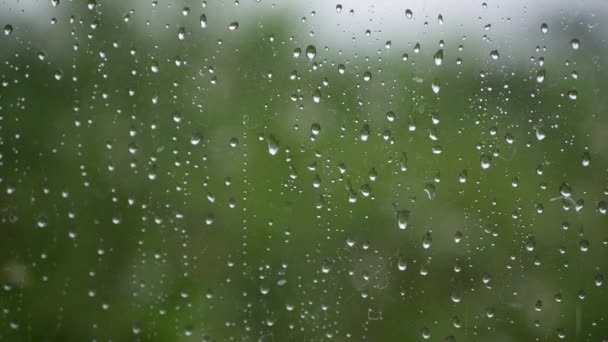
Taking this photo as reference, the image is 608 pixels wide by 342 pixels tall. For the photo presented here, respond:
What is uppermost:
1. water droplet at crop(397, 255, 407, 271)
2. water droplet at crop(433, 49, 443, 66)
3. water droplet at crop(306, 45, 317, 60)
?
water droplet at crop(306, 45, 317, 60)

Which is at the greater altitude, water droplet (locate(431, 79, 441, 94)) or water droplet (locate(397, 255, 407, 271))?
water droplet (locate(431, 79, 441, 94))

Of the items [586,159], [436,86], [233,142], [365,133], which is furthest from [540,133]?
[233,142]

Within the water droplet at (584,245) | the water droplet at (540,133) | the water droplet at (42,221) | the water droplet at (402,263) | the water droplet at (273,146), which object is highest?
the water droplet at (273,146)

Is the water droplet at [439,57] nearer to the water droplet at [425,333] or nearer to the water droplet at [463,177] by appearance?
the water droplet at [463,177]

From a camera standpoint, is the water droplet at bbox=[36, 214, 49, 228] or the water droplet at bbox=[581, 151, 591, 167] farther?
the water droplet at bbox=[36, 214, 49, 228]

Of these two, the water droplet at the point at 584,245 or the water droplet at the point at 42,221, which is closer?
the water droplet at the point at 584,245

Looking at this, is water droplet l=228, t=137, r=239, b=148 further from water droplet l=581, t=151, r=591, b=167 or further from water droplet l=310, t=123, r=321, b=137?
water droplet l=581, t=151, r=591, b=167

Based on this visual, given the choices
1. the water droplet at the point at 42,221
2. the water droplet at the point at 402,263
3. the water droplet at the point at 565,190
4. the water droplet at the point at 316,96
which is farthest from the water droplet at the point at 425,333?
the water droplet at the point at 42,221

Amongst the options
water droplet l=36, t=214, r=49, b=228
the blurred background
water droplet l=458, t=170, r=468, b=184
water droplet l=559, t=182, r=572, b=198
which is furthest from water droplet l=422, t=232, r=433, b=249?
water droplet l=36, t=214, r=49, b=228

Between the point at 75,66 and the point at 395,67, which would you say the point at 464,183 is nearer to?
the point at 395,67

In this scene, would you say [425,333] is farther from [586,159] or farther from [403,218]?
[586,159]
